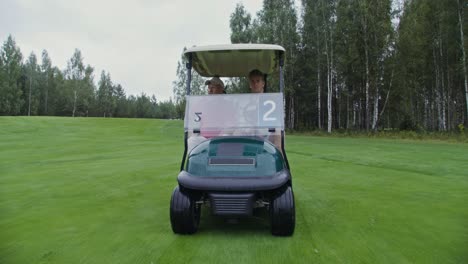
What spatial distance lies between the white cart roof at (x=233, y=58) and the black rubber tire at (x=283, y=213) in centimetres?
190

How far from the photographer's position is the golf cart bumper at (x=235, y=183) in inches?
129

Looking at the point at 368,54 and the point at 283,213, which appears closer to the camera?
the point at 283,213

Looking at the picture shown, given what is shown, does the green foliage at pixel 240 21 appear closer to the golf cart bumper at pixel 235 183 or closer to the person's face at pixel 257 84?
the person's face at pixel 257 84

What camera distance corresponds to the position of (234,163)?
343 centimetres

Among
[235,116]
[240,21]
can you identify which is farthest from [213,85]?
[240,21]

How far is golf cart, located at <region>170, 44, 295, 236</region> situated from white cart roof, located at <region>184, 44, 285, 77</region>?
3cm

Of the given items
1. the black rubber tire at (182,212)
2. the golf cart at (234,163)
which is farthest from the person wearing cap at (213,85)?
the black rubber tire at (182,212)

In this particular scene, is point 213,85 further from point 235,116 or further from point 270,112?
point 270,112

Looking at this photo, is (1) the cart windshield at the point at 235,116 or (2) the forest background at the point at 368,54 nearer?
(1) the cart windshield at the point at 235,116

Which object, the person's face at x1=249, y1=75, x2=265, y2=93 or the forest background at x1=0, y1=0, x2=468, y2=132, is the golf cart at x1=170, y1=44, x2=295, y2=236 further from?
the forest background at x1=0, y1=0, x2=468, y2=132

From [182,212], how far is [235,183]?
2.06 feet

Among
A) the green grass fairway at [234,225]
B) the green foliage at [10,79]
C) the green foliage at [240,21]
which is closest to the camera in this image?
the green grass fairway at [234,225]

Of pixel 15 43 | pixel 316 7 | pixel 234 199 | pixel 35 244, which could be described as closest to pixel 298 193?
pixel 234 199

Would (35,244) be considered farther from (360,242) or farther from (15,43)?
(15,43)
